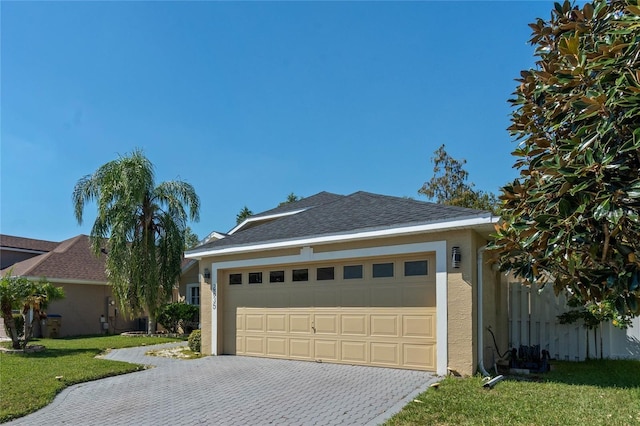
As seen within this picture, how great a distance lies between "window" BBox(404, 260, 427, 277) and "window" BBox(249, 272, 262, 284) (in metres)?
4.12

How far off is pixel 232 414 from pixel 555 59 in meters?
5.98

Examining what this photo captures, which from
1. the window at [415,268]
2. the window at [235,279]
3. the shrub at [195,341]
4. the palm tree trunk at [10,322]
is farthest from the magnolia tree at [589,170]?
the palm tree trunk at [10,322]

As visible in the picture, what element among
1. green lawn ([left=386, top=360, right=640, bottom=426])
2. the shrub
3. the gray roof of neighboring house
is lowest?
the shrub

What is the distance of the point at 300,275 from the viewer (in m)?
11.1

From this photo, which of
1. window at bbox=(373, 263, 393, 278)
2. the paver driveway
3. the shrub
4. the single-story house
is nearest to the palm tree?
the shrub

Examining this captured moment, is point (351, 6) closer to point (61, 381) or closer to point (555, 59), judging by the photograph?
point (555, 59)

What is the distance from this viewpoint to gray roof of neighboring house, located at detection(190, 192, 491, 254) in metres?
9.20

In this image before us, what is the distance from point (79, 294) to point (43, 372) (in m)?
13.2

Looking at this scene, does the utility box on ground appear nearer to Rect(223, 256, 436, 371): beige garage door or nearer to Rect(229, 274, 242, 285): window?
Rect(223, 256, 436, 371): beige garage door

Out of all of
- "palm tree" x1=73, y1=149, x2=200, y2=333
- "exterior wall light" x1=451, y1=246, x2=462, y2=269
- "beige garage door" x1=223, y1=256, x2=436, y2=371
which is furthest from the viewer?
"palm tree" x1=73, y1=149, x2=200, y2=333

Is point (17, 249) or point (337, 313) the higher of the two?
point (17, 249)

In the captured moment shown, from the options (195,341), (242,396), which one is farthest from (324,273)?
(195,341)

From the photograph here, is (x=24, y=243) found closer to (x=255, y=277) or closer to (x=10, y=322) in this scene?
(x=10, y=322)

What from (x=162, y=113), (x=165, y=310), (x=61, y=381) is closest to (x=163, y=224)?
(x=165, y=310)
